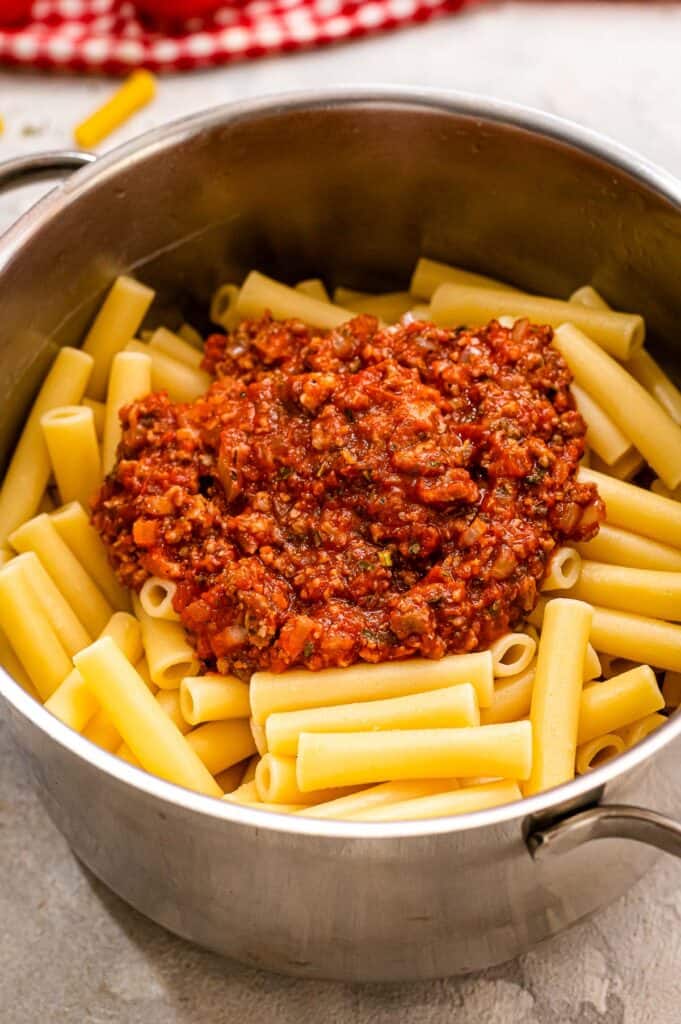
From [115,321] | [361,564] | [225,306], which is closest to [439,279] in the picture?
[225,306]

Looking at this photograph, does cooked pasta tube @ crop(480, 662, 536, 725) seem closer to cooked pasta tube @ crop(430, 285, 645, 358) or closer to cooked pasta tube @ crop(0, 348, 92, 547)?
cooked pasta tube @ crop(430, 285, 645, 358)

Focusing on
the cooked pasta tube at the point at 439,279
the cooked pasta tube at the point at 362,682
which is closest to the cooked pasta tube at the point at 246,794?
the cooked pasta tube at the point at 362,682

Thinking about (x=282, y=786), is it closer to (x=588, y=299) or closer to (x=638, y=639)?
(x=638, y=639)

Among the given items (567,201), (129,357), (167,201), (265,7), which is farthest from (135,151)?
(265,7)

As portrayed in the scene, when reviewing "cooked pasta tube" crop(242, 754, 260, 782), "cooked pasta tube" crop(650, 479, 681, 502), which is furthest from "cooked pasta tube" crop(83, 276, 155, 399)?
"cooked pasta tube" crop(650, 479, 681, 502)

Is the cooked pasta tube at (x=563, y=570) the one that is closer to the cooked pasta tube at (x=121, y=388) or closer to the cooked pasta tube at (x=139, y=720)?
the cooked pasta tube at (x=139, y=720)

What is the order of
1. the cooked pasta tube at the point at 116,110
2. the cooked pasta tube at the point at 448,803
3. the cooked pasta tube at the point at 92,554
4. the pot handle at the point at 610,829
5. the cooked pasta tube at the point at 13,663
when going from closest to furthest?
1. the pot handle at the point at 610,829
2. the cooked pasta tube at the point at 448,803
3. the cooked pasta tube at the point at 13,663
4. the cooked pasta tube at the point at 92,554
5. the cooked pasta tube at the point at 116,110
